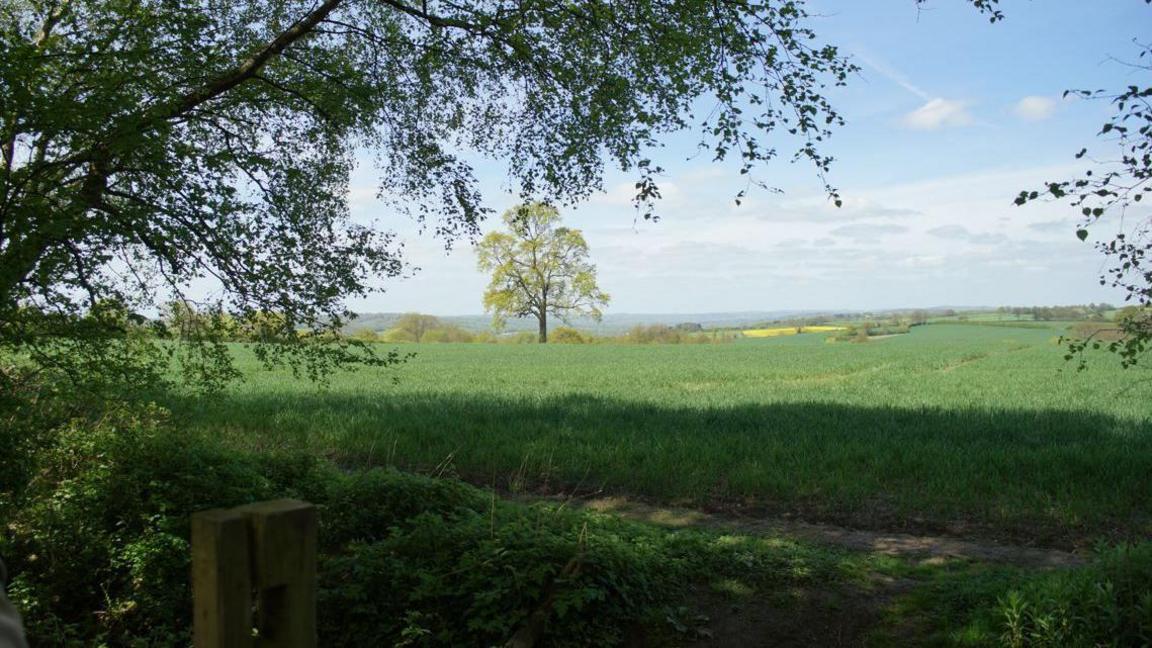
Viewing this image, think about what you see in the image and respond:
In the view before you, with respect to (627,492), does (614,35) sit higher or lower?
higher

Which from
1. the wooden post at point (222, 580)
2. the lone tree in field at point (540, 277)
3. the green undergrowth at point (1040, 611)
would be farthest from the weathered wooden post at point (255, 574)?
the lone tree in field at point (540, 277)

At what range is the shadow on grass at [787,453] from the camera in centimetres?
858

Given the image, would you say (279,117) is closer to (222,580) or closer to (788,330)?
(222,580)

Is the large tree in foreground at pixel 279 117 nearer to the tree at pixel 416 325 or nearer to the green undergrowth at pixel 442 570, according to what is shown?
the green undergrowth at pixel 442 570

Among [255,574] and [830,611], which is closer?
[255,574]

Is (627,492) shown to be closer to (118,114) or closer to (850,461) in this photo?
(850,461)

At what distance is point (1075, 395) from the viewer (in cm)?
2034

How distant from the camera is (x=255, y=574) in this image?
232cm

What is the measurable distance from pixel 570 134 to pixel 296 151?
132 inches

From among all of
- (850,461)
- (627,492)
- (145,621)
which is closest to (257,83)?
(145,621)

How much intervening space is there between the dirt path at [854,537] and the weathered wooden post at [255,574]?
20.4 ft

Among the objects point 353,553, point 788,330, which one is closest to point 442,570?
point 353,553

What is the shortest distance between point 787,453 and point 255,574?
31.0ft

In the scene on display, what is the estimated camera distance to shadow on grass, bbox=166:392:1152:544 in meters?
8.58
